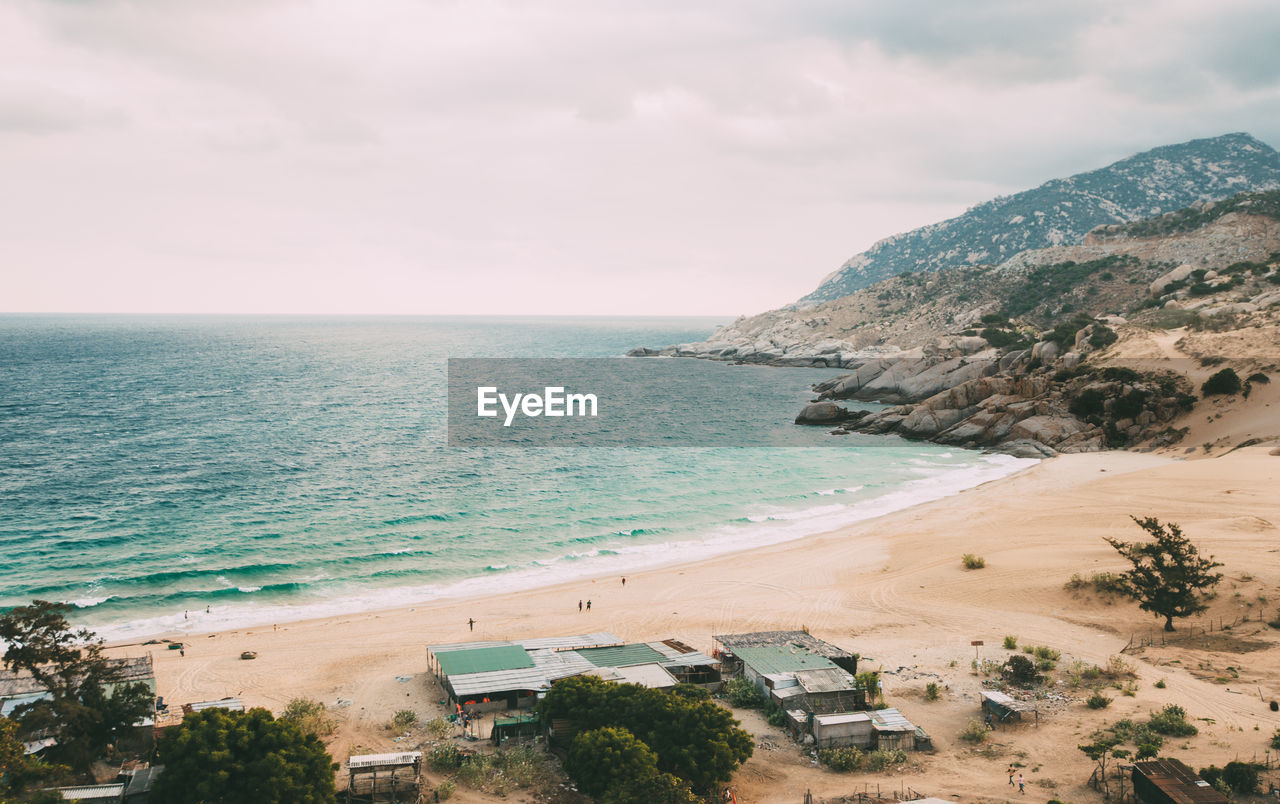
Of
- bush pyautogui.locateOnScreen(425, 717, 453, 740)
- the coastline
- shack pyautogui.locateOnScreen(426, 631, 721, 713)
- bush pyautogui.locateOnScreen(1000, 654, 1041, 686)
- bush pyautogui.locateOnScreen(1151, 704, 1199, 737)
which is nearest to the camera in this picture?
bush pyautogui.locateOnScreen(1151, 704, 1199, 737)

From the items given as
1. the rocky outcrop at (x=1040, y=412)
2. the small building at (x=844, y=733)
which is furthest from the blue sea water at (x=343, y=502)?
the small building at (x=844, y=733)

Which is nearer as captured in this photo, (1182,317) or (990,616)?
(990,616)

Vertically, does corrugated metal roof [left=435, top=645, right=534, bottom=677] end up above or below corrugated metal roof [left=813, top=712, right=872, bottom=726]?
below

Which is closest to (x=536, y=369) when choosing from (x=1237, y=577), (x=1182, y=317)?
(x=1182, y=317)

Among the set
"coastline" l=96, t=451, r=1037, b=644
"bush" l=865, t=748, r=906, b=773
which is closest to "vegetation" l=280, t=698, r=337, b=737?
"coastline" l=96, t=451, r=1037, b=644

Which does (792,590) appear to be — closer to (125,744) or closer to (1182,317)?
(125,744)

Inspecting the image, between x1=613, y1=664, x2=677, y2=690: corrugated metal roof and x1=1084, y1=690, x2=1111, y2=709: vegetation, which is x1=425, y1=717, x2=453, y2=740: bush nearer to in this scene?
x1=613, y1=664, x2=677, y2=690: corrugated metal roof

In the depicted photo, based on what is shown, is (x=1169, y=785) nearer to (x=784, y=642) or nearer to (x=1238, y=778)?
(x=1238, y=778)
